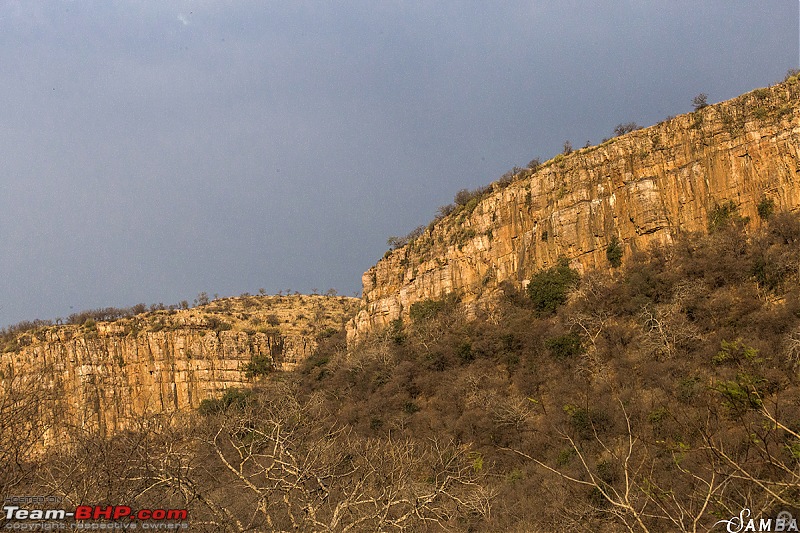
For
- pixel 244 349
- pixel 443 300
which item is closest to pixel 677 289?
pixel 443 300

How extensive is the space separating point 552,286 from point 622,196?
22.6ft

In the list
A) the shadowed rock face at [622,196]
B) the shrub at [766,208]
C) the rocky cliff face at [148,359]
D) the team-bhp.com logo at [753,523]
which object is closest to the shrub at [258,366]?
the rocky cliff face at [148,359]

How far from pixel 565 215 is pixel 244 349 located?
26.5m

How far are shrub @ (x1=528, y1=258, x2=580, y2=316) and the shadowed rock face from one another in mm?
694

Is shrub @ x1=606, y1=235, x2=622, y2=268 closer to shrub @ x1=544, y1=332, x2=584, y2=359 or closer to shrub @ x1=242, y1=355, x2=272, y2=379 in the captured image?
shrub @ x1=544, y1=332, x2=584, y2=359

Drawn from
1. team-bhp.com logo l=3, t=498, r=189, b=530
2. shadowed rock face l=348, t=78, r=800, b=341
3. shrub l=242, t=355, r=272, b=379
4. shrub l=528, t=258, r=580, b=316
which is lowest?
team-bhp.com logo l=3, t=498, r=189, b=530

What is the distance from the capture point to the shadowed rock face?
37.2 meters

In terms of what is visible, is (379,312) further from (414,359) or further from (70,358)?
(70,358)

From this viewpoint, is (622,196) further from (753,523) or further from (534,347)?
(753,523)

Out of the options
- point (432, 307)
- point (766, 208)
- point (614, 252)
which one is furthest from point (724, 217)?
point (432, 307)

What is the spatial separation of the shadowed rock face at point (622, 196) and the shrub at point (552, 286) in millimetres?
694

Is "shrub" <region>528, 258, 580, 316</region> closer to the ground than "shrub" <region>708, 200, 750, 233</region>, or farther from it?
closer to the ground

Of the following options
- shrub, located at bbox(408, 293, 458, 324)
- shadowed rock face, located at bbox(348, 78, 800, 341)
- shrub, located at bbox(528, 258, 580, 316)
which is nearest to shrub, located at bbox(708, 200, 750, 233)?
shadowed rock face, located at bbox(348, 78, 800, 341)

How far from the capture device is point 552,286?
4184 cm
